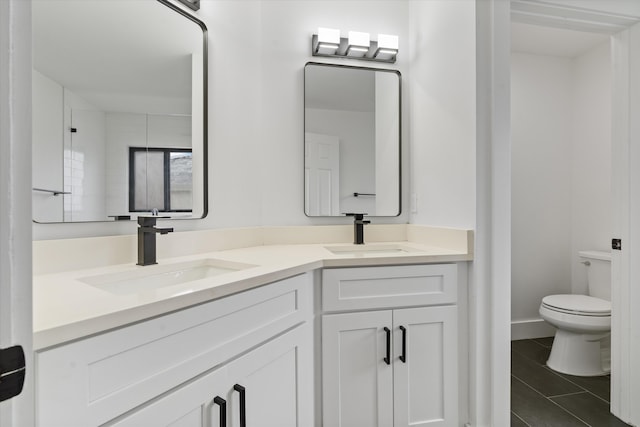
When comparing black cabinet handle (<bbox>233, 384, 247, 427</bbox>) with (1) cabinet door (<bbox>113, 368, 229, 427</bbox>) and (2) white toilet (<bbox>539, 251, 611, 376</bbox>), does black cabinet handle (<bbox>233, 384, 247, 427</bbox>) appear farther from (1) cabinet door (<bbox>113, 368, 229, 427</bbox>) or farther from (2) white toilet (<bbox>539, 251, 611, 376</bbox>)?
(2) white toilet (<bbox>539, 251, 611, 376</bbox>)

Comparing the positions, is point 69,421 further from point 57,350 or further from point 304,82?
point 304,82

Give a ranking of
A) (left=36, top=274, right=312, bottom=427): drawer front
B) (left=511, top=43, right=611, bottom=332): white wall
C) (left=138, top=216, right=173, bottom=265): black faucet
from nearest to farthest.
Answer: (left=36, top=274, right=312, bottom=427): drawer front < (left=138, top=216, right=173, bottom=265): black faucet < (left=511, top=43, right=611, bottom=332): white wall

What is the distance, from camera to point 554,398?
1.87 meters

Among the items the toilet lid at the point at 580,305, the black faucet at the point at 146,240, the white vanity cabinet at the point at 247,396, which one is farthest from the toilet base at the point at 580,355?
the black faucet at the point at 146,240

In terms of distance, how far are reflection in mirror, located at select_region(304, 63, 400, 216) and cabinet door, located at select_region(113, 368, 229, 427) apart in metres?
1.19

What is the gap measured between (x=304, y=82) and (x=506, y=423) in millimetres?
1955

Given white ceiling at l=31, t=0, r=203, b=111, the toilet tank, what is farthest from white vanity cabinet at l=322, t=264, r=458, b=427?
the toilet tank

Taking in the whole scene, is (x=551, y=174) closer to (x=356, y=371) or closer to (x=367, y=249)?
(x=367, y=249)

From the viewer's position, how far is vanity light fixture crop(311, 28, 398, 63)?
1.95 metres

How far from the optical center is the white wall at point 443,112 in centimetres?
154

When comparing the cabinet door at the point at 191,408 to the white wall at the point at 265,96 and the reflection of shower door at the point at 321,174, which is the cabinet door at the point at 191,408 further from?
the reflection of shower door at the point at 321,174

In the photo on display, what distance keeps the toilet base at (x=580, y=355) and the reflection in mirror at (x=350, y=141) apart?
55.7 inches

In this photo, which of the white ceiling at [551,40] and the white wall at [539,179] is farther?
the white wall at [539,179]

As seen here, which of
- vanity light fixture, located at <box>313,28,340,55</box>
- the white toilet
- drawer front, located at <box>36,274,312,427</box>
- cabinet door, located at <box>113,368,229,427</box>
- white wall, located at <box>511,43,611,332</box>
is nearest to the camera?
drawer front, located at <box>36,274,312,427</box>
